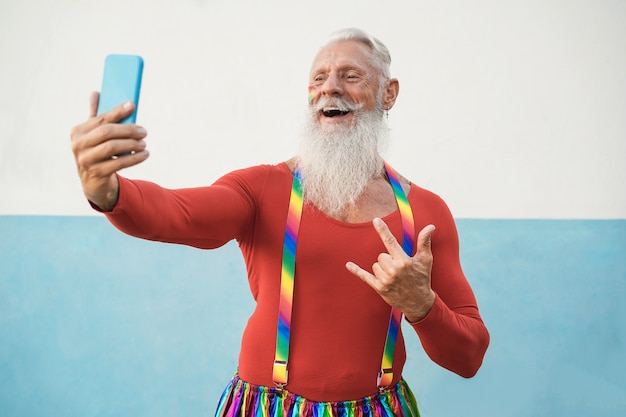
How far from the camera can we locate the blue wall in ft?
7.57

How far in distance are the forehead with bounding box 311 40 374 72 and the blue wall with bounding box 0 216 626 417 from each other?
3.90 feet

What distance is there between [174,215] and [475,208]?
1.67 meters

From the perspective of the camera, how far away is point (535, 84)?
2.40 m

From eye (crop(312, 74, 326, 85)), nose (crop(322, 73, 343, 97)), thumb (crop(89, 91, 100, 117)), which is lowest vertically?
thumb (crop(89, 91, 100, 117))

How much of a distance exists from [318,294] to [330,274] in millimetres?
48

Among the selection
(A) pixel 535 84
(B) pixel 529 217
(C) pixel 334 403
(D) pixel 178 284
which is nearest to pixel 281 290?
(C) pixel 334 403

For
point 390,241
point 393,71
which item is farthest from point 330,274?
point 393,71

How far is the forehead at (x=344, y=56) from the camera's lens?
53.9 inches

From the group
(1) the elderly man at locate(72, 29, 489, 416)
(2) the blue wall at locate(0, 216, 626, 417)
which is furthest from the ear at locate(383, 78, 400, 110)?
(2) the blue wall at locate(0, 216, 626, 417)

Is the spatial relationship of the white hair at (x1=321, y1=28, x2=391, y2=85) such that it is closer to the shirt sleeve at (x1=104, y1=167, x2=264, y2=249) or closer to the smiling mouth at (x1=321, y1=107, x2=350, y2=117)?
the smiling mouth at (x1=321, y1=107, x2=350, y2=117)

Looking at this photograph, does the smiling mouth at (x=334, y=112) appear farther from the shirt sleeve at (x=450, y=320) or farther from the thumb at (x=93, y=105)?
the thumb at (x=93, y=105)

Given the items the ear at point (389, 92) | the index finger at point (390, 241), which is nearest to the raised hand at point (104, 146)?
the index finger at point (390, 241)

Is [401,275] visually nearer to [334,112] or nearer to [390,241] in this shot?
[390,241]

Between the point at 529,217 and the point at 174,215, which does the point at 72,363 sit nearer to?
the point at 174,215
